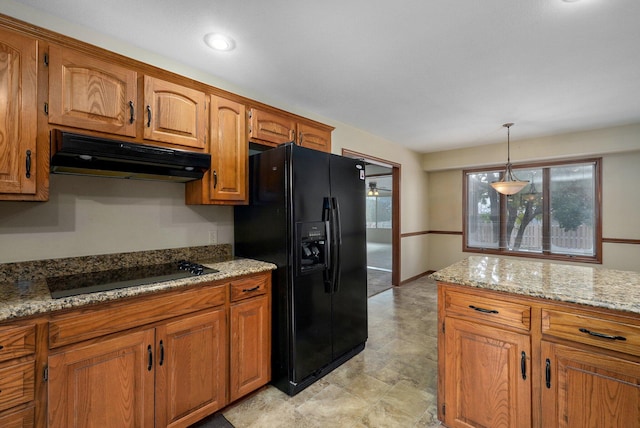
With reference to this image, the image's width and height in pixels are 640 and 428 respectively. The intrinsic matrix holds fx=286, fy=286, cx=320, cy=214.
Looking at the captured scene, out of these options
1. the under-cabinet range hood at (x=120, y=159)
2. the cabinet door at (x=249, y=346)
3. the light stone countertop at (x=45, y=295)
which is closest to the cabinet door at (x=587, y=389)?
the cabinet door at (x=249, y=346)

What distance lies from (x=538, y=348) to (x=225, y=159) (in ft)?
7.54

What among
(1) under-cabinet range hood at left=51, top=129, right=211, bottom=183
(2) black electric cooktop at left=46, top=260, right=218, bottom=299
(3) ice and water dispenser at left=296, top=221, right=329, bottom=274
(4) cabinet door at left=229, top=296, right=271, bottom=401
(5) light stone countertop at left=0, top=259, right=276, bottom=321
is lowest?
(4) cabinet door at left=229, top=296, right=271, bottom=401

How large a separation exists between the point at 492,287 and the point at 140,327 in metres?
1.91

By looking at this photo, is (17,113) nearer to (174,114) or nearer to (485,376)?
(174,114)

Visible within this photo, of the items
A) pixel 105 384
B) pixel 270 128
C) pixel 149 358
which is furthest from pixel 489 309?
pixel 270 128

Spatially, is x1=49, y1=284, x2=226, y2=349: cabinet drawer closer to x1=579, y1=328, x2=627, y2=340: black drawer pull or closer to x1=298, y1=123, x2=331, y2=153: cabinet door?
x1=298, y1=123, x2=331, y2=153: cabinet door

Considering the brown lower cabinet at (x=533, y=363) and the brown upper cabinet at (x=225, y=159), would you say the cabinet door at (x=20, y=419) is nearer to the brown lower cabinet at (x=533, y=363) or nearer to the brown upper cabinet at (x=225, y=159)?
the brown upper cabinet at (x=225, y=159)

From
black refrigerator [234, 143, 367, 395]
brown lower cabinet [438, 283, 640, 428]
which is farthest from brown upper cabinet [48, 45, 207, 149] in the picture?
brown lower cabinet [438, 283, 640, 428]

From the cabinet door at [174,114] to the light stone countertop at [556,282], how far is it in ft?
6.35

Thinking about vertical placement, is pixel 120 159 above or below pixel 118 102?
below

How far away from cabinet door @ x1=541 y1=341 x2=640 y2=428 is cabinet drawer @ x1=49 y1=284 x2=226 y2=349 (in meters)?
1.87

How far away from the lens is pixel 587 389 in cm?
131

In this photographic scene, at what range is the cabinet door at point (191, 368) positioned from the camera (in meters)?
1.64

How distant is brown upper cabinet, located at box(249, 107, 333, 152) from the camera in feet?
8.13
